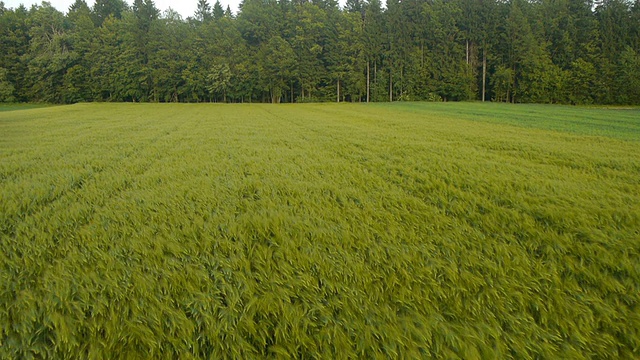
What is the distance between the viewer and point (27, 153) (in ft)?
18.5

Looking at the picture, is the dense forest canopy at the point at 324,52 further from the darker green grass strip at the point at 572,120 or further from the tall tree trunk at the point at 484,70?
the darker green grass strip at the point at 572,120

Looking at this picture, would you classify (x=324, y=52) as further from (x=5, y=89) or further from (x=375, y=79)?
(x=5, y=89)

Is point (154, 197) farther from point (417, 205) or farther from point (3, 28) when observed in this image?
point (3, 28)

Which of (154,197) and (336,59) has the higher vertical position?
(336,59)

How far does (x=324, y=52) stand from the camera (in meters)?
55.8

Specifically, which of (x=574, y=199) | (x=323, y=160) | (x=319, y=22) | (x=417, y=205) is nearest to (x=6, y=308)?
(x=417, y=205)

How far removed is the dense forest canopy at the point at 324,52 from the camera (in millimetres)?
47000

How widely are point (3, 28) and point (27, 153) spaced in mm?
70027

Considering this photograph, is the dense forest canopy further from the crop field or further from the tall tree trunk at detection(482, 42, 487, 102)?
the crop field

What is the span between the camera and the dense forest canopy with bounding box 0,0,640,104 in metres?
47.0

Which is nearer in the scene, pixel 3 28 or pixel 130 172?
pixel 130 172

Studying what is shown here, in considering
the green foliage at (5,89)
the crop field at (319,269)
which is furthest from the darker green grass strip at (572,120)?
→ the green foliage at (5,89)

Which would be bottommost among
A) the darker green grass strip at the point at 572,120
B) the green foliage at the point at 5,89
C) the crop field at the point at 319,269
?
the crop field at the point at 319,269

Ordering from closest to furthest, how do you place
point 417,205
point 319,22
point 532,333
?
point 532,333, point 417,205, point 319,22
